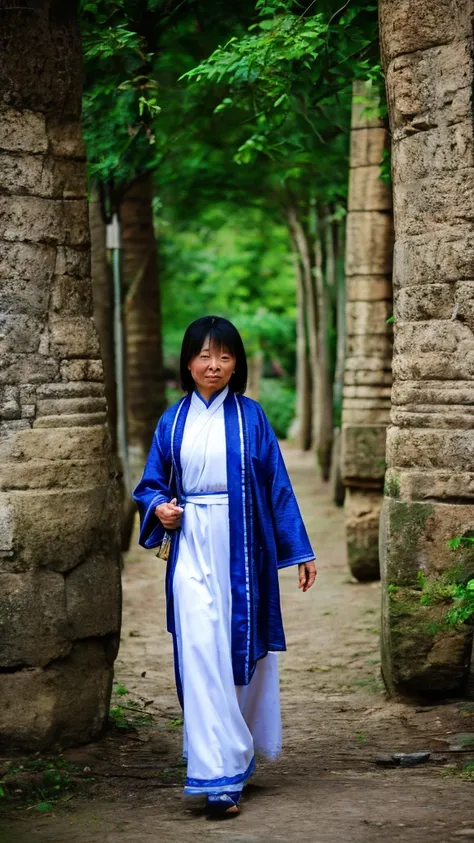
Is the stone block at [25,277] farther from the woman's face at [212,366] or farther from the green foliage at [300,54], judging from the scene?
the green foliage at [300,54]

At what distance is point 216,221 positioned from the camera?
21203 mm

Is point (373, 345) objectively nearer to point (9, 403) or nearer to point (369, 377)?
point (369, 377)

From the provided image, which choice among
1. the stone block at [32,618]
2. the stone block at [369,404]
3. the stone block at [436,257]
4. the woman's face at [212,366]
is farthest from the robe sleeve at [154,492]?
the stone block at [369,404]

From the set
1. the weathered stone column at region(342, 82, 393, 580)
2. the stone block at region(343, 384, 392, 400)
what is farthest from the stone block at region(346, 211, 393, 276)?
the stone block at region(343, 384, 392, 400)

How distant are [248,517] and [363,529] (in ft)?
17.5

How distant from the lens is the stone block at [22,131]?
556cm

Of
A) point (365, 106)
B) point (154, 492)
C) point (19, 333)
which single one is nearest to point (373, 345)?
point (365, 106)

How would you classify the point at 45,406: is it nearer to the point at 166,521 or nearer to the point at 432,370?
the point at 166,521

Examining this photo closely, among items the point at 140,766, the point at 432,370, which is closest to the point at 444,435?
the point at 432,370

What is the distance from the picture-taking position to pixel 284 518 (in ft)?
17.1

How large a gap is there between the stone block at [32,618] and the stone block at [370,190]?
5.83 metres

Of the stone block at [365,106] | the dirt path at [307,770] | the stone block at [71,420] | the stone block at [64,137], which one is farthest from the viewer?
the stone block at [365,106]

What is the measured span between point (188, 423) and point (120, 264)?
6.89 meters

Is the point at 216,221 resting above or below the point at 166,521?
above
